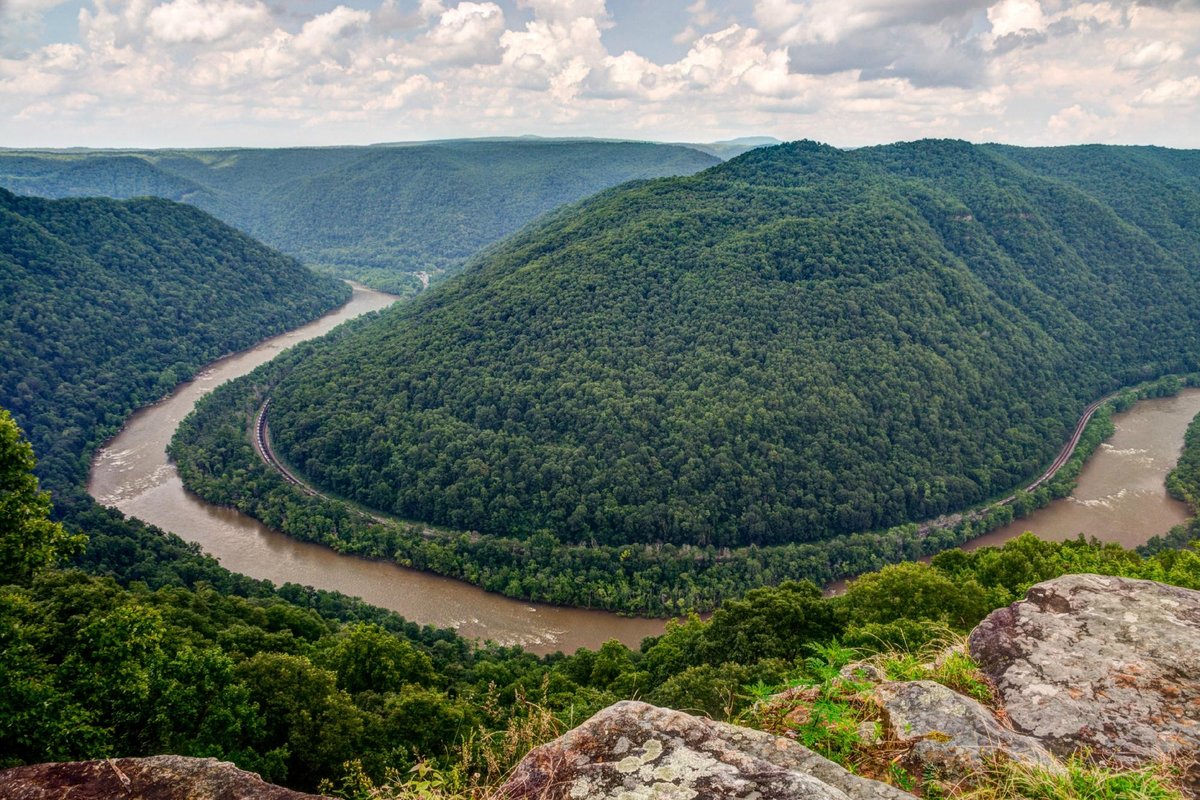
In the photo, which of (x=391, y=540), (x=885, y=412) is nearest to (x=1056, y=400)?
(x=885, y=412)

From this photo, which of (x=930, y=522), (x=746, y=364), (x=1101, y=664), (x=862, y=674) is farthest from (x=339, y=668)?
(x=746, y=364)

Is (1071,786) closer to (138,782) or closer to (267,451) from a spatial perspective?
(138,782)

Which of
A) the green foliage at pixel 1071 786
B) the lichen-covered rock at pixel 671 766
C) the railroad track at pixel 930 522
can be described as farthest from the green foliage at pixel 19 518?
the railroad track at pixel 930 522

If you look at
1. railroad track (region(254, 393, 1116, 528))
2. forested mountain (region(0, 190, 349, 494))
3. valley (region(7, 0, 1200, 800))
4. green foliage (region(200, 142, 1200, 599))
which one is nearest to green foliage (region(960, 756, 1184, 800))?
valley (region(7, 0, 1200, 800))

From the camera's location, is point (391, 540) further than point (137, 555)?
Yes

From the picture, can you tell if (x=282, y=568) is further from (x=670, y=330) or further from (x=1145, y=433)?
(x=1145, y=433)

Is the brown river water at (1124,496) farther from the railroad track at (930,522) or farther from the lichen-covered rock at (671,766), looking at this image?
the lichen-covered rock at (671,766)
